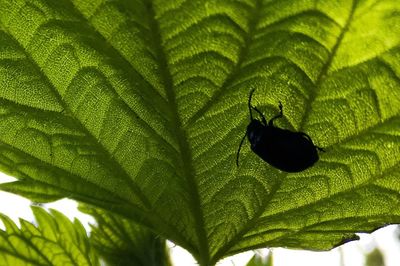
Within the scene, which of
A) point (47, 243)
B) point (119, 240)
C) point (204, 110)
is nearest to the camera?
point (204, 110)

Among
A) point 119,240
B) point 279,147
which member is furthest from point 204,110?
Result: point 119,240

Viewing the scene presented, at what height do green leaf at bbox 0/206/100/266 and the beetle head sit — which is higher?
the beetle head

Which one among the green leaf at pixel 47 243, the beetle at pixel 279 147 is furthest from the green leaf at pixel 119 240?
the beetle at pixel 279 147

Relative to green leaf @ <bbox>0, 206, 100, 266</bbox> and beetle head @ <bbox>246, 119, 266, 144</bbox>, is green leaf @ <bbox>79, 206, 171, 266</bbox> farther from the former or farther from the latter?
beetle head @ <bbox>246, 119, 266, 144</bbox>

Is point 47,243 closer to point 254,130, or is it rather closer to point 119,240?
point 119,240

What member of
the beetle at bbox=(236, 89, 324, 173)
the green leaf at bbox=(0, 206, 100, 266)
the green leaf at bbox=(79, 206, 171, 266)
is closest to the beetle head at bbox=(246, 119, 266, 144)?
the beetle at bbox=(236, 89, 324, 173)

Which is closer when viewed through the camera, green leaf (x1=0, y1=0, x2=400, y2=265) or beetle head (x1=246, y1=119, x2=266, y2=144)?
green leaf (x1=0, y1=0, x2=400, y2=265)

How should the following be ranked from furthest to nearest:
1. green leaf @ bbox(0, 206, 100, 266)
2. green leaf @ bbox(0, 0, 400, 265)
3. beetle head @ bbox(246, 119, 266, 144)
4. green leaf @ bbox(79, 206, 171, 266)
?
green leaf @ bbox(79, 206, 171, 266)
green leaf @ bbox(0, 206, 100, 266)
beetle head @ bbox(246, 119, 266, 144)
green leaf @ bbox(0, 0, 400, 265)
